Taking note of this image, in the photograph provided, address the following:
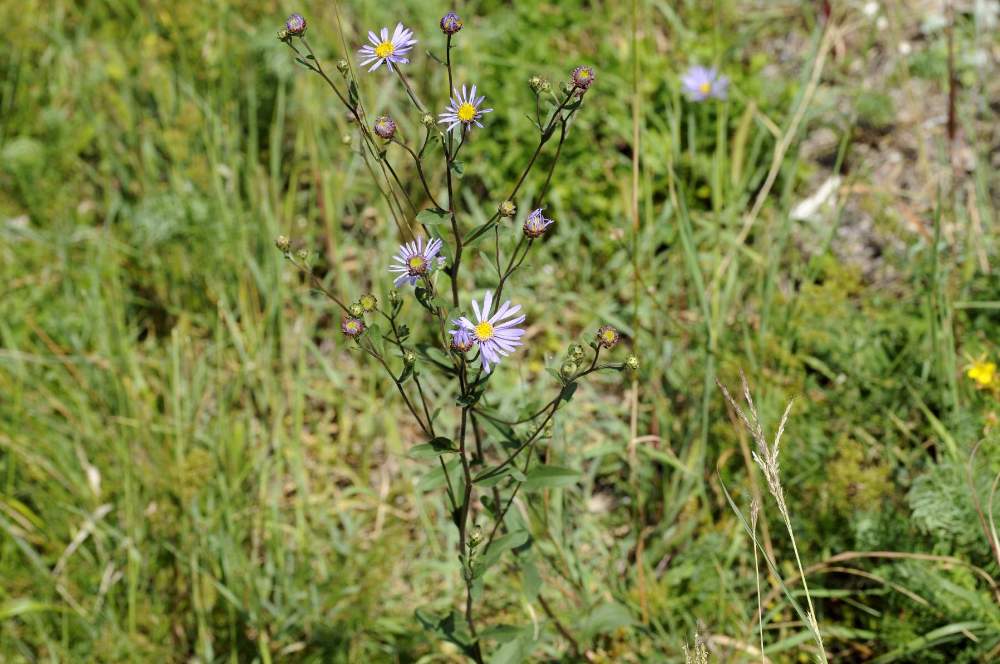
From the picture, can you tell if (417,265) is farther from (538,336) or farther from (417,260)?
(538,336)

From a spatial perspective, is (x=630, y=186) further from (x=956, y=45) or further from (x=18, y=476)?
(x=18, y=476)

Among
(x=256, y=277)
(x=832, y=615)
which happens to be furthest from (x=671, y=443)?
(x=256, y=277)

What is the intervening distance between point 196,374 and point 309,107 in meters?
1.06

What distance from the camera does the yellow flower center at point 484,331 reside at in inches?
61.4

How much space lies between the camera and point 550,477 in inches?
69.1

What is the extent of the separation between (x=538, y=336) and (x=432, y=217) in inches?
62.6

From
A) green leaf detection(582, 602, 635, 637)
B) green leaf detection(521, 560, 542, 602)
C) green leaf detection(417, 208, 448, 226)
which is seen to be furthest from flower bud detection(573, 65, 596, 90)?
green leaf detection(582, 602, 635, 637)

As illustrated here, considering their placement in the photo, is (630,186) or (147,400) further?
(630,186)

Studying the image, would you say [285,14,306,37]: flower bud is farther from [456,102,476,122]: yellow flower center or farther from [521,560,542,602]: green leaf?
[521,560,542,602]: green leaf

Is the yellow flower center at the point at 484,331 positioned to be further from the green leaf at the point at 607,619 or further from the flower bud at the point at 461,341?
the green leaf at the point at 607,619

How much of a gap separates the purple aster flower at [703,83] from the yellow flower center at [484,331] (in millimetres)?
1832

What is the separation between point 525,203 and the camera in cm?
316

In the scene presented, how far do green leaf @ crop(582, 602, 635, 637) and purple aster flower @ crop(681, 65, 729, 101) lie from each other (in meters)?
1.80

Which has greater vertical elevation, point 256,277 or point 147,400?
point 256,277
